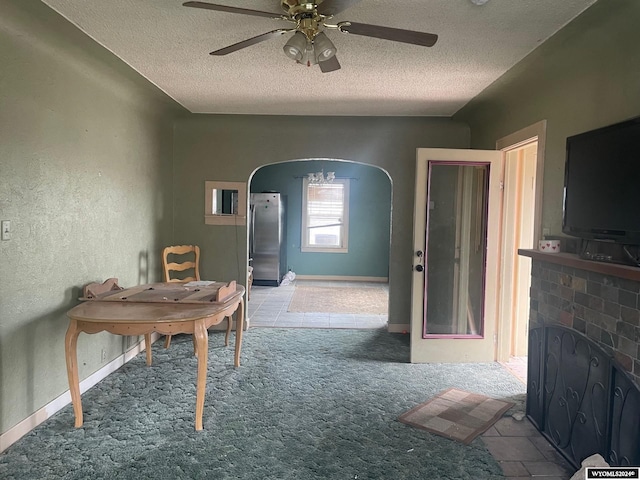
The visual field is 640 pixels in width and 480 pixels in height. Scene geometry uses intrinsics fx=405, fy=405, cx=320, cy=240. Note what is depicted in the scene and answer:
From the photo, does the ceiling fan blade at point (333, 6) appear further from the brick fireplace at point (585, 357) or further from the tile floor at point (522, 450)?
the tile floor at point (522, 450)

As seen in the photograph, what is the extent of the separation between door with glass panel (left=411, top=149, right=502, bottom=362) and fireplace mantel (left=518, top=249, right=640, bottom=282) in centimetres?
93

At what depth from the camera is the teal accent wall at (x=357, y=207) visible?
25.8 feet

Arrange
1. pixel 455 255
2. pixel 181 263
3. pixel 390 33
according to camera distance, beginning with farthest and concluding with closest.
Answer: pixel 181 263, pixel 455 255, pixel 390 33

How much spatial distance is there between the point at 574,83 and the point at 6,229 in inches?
129

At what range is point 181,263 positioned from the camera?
4.34 m

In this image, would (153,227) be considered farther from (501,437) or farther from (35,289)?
(501,437)

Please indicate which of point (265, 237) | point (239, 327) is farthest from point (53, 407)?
point (265, 237)

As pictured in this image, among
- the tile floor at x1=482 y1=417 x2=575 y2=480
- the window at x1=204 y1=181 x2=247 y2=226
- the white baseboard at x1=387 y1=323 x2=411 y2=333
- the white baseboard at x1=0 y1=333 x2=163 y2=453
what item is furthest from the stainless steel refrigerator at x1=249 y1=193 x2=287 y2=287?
the tile floor at x1=482 y1=417 x2=575 y2=480

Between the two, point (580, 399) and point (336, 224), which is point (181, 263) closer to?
point (580, 399)

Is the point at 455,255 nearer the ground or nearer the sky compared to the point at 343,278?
nearer the sky

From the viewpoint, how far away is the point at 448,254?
3.69m

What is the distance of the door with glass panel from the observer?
11.1 feet

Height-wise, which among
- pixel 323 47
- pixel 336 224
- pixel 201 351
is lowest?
pixel 201 351

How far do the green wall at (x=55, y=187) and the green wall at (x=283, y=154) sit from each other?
848 millimetres
